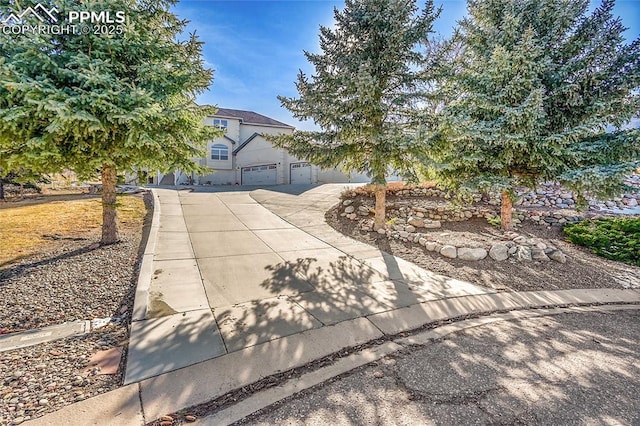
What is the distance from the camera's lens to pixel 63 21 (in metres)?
4.35

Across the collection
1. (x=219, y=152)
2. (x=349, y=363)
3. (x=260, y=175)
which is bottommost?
(x=349, y=363)

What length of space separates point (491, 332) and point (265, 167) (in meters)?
21.3

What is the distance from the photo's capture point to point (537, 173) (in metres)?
6.48

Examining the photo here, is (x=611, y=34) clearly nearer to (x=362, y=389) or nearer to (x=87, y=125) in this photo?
Answer: (x=362, y=389)

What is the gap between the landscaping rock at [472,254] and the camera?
18.1 ft

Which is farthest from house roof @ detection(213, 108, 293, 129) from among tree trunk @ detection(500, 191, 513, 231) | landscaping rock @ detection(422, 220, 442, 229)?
tree trunk @ detection(500, 191, 513, 231)

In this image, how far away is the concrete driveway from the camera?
9.30 ft

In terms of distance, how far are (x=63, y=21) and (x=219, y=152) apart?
21.3m

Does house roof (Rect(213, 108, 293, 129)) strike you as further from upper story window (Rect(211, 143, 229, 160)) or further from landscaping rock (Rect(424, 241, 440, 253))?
landscaping rock (Rect(424, 241, 440, 253))

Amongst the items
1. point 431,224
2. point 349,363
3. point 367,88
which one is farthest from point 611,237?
point 349,363

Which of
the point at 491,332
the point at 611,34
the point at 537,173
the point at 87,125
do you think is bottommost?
the point at 491,332

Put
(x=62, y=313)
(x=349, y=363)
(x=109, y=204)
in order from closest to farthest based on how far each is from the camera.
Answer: (x=349, y=363), (x=62, y=313), (x=109, y=204)

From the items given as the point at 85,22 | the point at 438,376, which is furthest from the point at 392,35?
the point at 438,376

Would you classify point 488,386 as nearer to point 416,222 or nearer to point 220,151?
point 416,222
